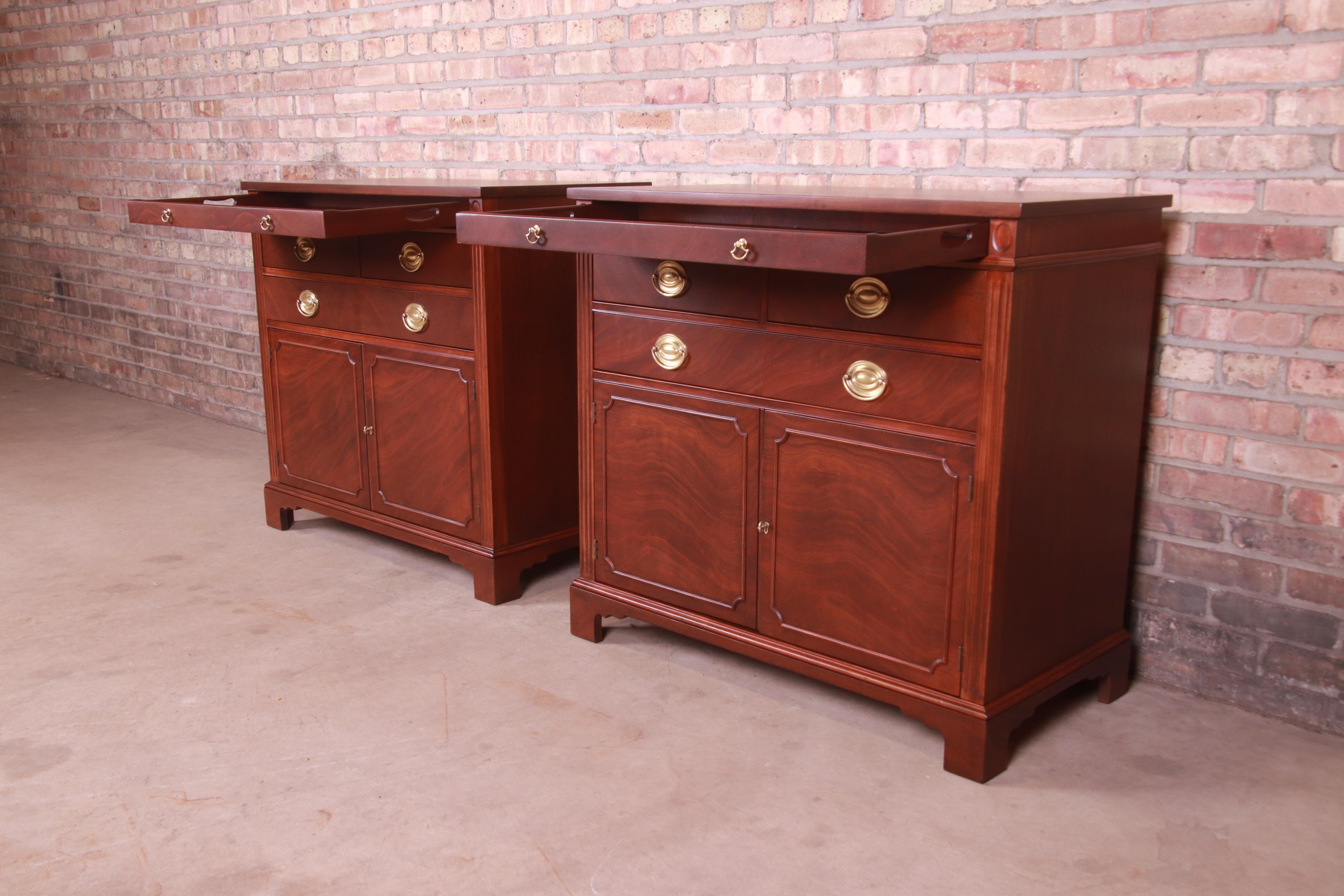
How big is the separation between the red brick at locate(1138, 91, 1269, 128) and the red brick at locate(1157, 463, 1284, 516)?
759 millimetres

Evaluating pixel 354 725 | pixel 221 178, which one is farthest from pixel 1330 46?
pixel 221 178

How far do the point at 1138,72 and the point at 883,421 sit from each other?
101cm

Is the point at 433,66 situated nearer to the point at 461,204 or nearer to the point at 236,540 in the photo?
the point at 461,204

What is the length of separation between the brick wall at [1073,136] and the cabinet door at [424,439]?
36.2 inches

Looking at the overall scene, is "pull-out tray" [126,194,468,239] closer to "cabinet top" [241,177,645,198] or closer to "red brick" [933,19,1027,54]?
"cabinet top" [241,177,645,198]

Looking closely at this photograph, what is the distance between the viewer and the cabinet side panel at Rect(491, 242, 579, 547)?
10.6 ft

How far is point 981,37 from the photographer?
284 centimetres

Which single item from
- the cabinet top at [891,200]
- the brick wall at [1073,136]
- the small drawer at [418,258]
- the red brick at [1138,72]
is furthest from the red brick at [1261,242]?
the small drawer at [418,258]

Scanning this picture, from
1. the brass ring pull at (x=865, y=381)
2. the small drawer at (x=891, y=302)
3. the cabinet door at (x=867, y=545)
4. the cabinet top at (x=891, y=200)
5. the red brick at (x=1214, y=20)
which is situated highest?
the red brick at (x=1214, y=20)

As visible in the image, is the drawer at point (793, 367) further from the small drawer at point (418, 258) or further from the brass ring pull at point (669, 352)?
the small drawer at point (418, 258)

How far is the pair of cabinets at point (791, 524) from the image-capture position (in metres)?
2.37

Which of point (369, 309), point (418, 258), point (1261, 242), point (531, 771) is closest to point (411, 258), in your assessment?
point (418, 258)

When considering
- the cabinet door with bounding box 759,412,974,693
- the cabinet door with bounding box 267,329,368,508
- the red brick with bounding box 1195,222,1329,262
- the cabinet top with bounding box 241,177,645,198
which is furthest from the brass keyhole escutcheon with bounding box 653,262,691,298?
the cabinet door with bounding box 267,329,368,508

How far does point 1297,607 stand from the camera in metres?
2.57
